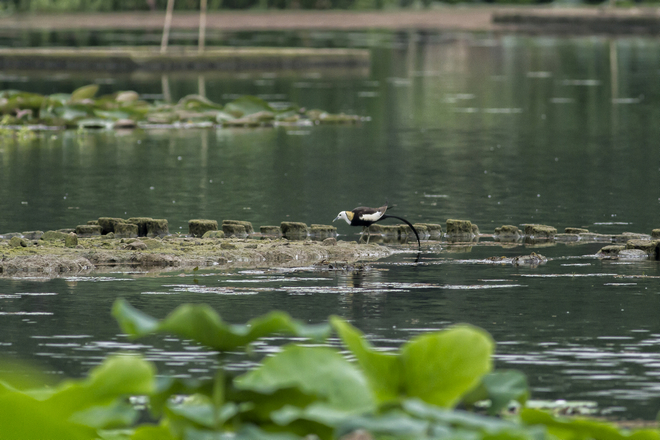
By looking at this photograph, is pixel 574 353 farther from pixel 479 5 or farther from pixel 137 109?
pixel 479 5

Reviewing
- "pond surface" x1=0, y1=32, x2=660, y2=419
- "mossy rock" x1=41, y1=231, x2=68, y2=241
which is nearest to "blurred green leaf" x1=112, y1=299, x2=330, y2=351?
"pond surface" x1=0, y1=32, x2=660, y2=419

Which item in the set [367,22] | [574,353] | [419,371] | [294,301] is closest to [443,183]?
[294,301]

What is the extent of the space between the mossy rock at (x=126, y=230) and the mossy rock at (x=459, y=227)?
3.33 meters

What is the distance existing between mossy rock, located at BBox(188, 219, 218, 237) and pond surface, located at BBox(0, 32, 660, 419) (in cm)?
44

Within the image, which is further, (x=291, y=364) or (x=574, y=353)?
Result: (x=574, y=353)

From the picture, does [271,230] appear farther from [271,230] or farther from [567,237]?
[567,237]

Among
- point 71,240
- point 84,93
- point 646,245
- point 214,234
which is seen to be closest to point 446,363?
point 646,245

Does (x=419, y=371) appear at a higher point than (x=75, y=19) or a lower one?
lower

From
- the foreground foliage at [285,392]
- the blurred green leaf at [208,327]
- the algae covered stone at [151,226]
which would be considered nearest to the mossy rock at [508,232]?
the algae covered stone at [151,226]

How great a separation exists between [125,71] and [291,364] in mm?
41253

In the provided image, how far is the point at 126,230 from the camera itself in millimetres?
13109

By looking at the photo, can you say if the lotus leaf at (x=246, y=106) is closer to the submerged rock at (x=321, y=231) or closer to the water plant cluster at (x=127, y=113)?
the water plant cluster at (x=127, y=113)

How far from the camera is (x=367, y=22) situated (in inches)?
3103

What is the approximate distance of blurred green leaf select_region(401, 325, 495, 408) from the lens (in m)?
3.74
